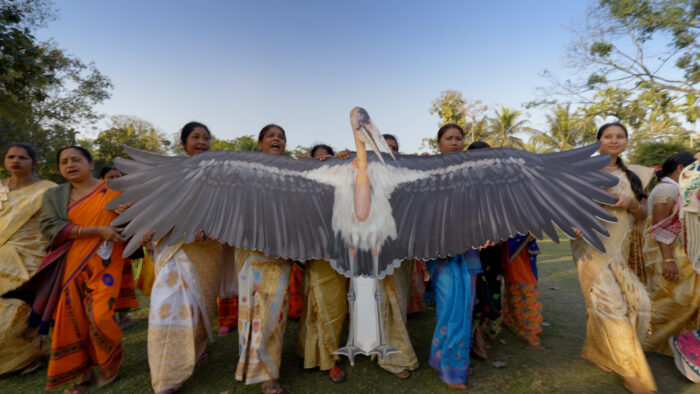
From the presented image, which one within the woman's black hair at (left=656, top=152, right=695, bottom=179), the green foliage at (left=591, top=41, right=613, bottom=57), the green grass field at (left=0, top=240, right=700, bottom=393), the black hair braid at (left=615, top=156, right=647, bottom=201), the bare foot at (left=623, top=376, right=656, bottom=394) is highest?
the green foliage at (left=591, top=41, right=613, bottom=57)

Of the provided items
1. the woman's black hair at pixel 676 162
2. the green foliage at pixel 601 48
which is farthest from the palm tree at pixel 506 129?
the woman's black hair at pixel 676 162

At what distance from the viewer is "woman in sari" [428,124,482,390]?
7.91ft

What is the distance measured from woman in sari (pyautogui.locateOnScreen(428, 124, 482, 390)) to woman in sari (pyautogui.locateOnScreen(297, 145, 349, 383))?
81 centimetres

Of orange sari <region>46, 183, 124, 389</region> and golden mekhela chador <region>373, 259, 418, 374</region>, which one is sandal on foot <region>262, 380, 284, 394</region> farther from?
orange sari <region>46, 183, 124, 389</region>

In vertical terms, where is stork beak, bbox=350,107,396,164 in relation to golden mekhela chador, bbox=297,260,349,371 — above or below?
above

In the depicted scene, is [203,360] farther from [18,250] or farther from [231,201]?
[18,250]

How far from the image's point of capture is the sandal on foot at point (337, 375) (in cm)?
250

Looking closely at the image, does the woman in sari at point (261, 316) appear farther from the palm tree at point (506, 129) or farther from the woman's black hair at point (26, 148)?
the palm tree at point (506, 129)

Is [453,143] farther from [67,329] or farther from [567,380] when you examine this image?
[67,329]

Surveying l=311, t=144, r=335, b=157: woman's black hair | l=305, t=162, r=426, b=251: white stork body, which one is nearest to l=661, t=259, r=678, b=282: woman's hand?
l=305, t=162, r=426, b=251: white stork body

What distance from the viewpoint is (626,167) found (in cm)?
265

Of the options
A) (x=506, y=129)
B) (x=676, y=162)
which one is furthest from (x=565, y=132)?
(x=676, y=162)

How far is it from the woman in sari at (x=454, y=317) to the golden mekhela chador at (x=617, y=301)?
940 mm

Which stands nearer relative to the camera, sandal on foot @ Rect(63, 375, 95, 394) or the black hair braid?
sandal on foot @ Rect(63, 375, 95, 394)
